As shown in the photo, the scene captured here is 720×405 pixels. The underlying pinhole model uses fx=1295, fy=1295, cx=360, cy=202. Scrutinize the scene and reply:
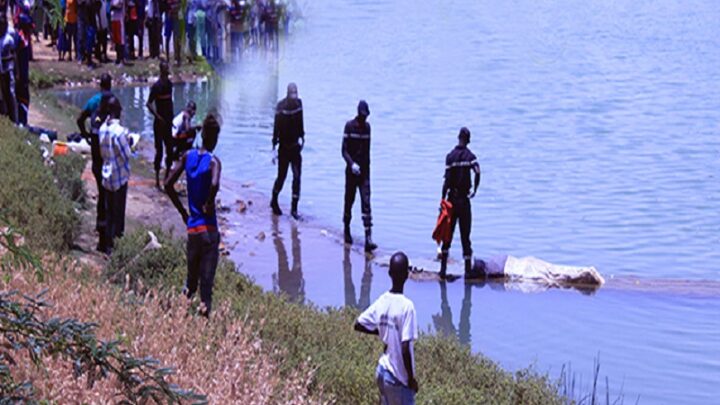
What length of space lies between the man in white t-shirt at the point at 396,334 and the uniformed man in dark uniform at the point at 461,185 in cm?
771

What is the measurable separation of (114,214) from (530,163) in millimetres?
16216

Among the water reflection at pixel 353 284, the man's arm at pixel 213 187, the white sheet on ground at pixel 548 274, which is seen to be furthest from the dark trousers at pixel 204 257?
the white sheet on ground at pixel 548 274

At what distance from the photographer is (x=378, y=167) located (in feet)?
89.8

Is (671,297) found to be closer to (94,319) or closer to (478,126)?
(94,319)

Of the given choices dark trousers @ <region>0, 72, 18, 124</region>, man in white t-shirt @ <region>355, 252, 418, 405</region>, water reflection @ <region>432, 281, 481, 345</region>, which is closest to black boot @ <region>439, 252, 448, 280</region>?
water reflection @ <region>432, 281, 481, 345</region>

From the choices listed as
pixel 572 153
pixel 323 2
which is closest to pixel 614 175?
pixel 572 153

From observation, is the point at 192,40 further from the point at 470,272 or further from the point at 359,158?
the point at 470,272

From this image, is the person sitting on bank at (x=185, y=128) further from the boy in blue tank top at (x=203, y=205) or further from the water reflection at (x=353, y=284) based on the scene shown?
the boy in blue tank top at (x=203, y=205)

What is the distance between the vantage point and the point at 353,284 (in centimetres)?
1647

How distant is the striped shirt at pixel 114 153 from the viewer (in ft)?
45.6

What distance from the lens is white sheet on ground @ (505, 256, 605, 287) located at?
55.7ft

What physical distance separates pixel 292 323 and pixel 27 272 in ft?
7.64

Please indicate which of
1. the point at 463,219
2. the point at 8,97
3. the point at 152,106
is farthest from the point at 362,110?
the point at 8,97

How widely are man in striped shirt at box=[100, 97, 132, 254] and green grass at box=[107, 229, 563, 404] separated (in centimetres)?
105
